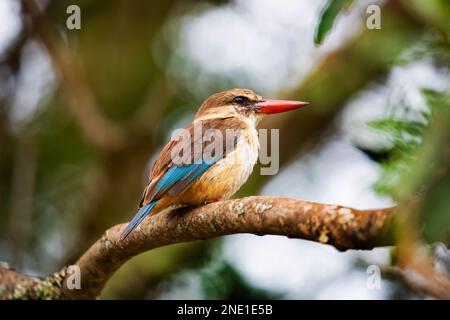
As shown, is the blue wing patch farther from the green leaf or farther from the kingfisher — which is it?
the green leaf

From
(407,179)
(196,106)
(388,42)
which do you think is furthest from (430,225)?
(196,106)

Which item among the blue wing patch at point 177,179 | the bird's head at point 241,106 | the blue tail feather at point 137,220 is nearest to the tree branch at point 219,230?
the blue tail feather at point 137,220

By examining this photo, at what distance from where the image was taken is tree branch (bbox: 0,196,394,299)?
1417 mm

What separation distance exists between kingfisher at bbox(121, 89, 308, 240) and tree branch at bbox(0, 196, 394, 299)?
12 centimetres

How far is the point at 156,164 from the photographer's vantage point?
3244 millimetres

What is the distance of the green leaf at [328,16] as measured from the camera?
1396 mm

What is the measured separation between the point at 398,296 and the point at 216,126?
113 centimetres

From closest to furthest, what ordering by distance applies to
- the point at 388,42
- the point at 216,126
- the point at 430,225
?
1. the point at 430,225
2. the point at 216,126
3. the point at 388,42

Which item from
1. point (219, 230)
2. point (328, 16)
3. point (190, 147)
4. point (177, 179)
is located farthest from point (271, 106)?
point (328, 16)

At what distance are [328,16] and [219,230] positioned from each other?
3.32 feet

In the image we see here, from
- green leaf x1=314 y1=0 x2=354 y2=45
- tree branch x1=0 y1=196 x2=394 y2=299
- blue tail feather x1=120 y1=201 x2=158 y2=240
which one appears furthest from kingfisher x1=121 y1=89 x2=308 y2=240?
green leaf x1=314 y1=0 x2=354 y2=45

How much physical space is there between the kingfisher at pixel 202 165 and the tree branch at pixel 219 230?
4.9 inches
